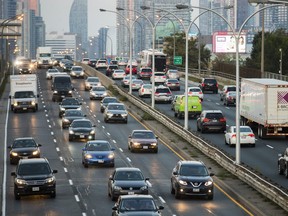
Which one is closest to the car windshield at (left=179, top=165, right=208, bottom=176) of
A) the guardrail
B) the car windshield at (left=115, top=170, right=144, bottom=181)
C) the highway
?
the highway

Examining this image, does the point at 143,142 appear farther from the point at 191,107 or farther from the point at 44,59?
the point at 44,59

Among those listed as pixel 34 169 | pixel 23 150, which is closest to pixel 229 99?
pixel 23 150

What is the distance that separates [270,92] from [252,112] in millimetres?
3695

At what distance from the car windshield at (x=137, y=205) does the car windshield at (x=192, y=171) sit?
7.95 m

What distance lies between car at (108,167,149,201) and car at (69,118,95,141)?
23030 millimetres

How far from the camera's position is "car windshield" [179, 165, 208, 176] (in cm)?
4112

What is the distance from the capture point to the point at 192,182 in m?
40.4

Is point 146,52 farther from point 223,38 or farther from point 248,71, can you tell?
point 223,38

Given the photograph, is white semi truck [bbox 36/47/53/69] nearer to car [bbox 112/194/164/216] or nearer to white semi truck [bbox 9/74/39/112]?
white semi truck [bbox 9/74/39/112]

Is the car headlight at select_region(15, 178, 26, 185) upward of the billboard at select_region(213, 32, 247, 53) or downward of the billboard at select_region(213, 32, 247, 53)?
downward

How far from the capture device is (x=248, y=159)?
5516cm

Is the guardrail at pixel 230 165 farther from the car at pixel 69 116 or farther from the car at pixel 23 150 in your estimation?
the car at pixel 23 150

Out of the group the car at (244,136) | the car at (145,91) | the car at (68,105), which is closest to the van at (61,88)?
the car at (145,91)

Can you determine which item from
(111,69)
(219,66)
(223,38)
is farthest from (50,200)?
(223,38)
